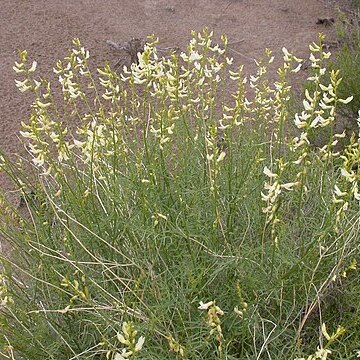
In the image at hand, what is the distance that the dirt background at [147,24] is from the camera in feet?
18.4

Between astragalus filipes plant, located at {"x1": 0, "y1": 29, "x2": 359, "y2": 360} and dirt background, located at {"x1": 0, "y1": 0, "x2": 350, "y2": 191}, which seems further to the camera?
dirt background, located at {"x1": 0, "y1": 0, "x2": 350, "y2": 191}

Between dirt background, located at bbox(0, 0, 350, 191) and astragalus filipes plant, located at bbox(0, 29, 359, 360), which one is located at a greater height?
astragalus filipes plant, located at bbox(0, 29, 359, 360)

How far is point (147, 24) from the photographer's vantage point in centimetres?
615

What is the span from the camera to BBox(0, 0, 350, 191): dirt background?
5613 millimetres

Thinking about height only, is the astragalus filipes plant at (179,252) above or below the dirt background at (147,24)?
above

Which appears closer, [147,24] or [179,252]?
[179,252]

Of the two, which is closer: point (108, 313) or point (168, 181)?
point (108, 313)

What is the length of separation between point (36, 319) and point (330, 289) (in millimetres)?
1060

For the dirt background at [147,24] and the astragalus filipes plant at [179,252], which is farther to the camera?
the dirt background at [147,24]

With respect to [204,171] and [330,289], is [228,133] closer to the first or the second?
[204,171]

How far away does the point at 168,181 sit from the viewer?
2461mm

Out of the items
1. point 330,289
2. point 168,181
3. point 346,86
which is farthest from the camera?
point 346,86

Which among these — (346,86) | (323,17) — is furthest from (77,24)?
(346,86)

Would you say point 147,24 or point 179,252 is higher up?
point 179,252
